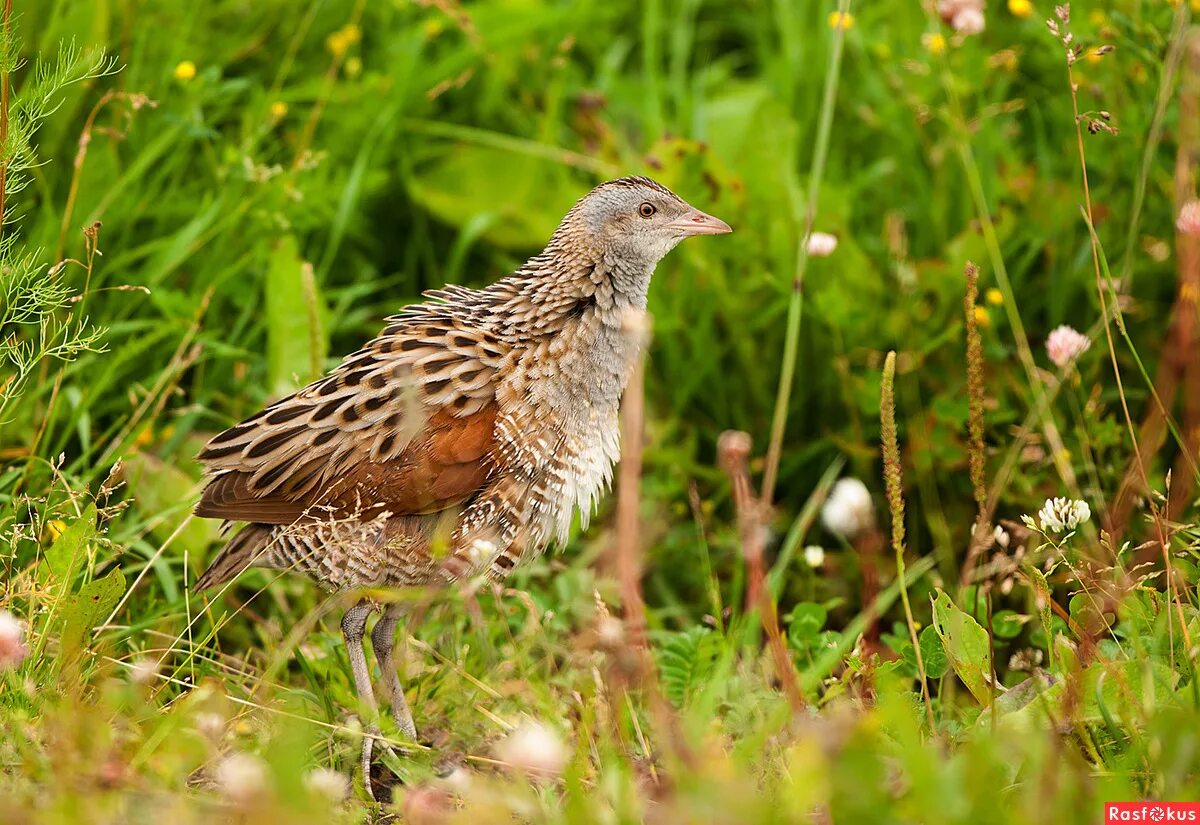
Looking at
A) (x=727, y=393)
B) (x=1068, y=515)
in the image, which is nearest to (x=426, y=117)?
(x=727, y=393)

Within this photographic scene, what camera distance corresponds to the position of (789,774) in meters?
2.93

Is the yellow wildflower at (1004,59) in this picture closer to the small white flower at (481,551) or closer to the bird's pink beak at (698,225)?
the bird's pink beak at (698,225)

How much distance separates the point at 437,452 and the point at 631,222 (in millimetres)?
865

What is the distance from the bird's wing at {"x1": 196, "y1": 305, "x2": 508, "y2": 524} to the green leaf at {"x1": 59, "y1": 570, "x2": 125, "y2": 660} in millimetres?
359

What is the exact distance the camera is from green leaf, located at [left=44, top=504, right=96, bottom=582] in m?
3.42

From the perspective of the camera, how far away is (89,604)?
341cm

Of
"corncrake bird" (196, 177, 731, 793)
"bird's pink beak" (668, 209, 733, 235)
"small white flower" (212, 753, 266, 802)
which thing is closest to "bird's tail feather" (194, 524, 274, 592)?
"corncrake bird" (196, 177, 731, 793)

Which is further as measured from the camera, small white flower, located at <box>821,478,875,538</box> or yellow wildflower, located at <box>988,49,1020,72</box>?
yellow wildflower, located at <box>988,49,1020,72</box>

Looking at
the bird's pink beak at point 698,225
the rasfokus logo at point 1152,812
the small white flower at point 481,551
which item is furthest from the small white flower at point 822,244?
the rasfokus logo at point 1152,812

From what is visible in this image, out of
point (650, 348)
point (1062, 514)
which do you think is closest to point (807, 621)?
point (1062, 514)

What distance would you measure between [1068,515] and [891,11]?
301 centimetres

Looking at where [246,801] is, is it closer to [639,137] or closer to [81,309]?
[81,309]

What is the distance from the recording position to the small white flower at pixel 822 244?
4703 millimetres

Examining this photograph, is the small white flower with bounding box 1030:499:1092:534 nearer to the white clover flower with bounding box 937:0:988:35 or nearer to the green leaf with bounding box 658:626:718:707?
the green leaf with bounding box 658:626:718:707
